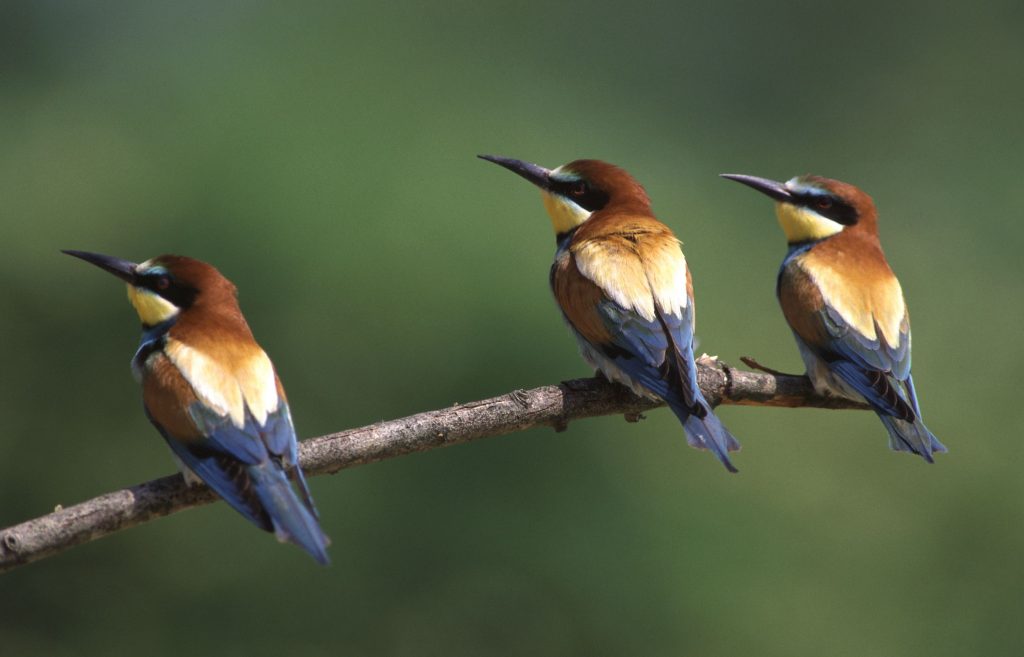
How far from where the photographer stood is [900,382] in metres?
2.66

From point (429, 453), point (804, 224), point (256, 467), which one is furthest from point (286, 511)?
point (429, 453)

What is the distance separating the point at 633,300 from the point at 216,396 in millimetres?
834

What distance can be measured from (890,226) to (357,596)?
487 cm

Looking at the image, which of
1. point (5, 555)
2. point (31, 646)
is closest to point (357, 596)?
point (31, 646)

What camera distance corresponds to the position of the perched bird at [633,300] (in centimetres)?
247

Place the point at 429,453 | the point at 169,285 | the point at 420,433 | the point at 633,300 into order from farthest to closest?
the point at 429,453 < the point at 633,300 < the point at 169,285 < the point at 420,433

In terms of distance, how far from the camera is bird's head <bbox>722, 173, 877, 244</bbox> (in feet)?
9.67

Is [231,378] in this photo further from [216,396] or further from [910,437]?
[910,437]

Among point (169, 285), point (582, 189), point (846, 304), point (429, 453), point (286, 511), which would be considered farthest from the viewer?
point (429, 453)

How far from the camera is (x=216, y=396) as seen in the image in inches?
89.6

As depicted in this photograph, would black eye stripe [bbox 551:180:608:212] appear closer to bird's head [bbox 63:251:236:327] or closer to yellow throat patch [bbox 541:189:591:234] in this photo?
yellow throat patch [bbox 541:189:591:234]

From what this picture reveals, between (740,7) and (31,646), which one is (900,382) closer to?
(31,646)

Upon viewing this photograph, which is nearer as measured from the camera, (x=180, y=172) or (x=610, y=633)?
(x=610, y=633)

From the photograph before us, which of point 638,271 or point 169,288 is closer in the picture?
point 169,288
